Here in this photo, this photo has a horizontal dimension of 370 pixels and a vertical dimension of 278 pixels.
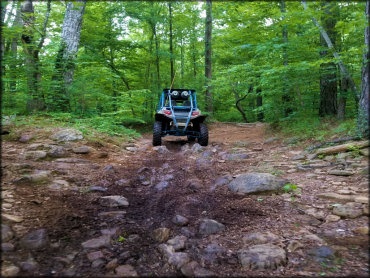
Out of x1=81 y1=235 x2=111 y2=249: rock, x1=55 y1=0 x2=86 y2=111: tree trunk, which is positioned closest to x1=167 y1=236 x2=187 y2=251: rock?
x1=81 y1=235 x2=111 y2=249: rock

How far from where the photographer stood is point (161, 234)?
1867 mm

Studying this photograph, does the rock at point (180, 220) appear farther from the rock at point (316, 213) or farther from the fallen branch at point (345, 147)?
the fallen branch at point (345, 147)

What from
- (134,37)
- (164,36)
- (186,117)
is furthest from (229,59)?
(186,117)

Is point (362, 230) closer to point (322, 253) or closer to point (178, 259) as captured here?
point (322, 253)

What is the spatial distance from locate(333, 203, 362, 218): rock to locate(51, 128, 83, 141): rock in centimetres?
472

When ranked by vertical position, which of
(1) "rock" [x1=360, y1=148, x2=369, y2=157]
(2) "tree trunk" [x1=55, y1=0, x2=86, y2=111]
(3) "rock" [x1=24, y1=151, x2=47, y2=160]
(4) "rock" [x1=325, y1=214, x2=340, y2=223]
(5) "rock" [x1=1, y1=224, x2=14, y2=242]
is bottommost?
(4) "rock" [x1=325, y1=214, x2=340, y2=223]

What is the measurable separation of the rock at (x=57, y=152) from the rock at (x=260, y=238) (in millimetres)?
3476

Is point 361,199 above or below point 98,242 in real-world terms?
above

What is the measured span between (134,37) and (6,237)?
16887mm

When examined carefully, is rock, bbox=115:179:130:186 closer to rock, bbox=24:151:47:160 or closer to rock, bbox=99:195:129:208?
rock, bbox=99:195:129:208

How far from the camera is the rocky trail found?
145cm

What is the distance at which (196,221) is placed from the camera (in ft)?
6.94

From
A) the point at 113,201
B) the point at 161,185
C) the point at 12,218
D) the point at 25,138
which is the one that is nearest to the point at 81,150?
the point at 25,138

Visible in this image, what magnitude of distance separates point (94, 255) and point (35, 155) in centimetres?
273
